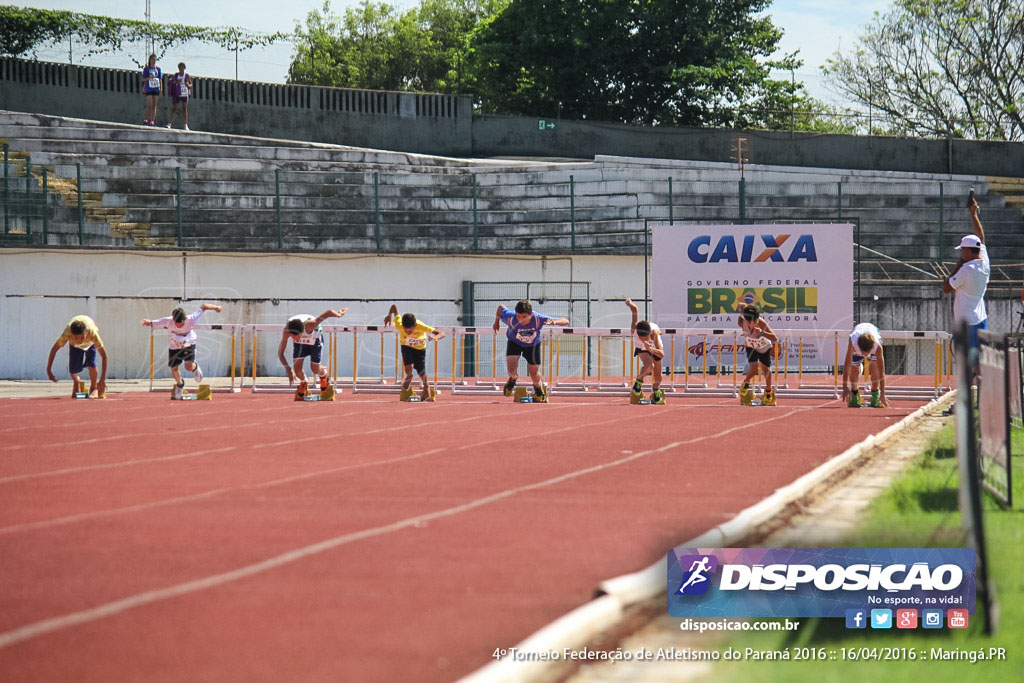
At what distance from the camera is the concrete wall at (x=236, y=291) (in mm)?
27359

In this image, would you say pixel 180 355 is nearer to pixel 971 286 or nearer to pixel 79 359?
pixel 79 359

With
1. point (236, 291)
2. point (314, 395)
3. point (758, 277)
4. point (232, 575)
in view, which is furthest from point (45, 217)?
point (232, 575)

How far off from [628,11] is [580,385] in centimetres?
3047

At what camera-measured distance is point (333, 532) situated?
6902 mm

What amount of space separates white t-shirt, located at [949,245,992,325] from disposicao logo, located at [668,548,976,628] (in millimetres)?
8546

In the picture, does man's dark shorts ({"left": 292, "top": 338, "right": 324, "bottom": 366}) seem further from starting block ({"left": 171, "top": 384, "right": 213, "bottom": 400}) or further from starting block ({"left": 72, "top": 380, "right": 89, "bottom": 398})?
starting block ({"left": 72, "top": 380, "right": 89, "bottom": 398})

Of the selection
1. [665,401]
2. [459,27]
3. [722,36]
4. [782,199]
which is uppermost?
[459,27]

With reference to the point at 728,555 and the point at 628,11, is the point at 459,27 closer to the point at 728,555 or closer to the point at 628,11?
the point at 628,11

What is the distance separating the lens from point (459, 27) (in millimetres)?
69000

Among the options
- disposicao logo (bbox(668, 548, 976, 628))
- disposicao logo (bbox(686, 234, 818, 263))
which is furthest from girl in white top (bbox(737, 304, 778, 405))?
disposicao logo (bbox(668, 548, 976, 628))

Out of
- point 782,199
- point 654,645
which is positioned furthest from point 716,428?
point 782,199

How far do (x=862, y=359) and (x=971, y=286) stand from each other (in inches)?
187

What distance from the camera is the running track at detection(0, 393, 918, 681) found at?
4.53m

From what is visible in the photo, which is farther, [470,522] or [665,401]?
[665,401]
